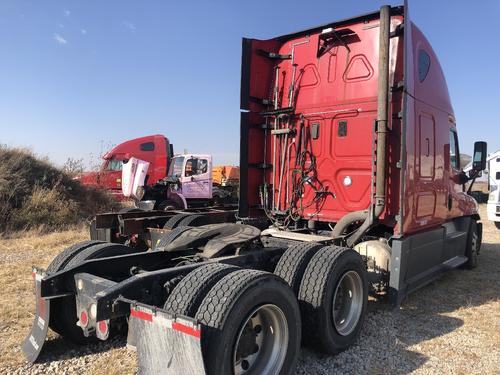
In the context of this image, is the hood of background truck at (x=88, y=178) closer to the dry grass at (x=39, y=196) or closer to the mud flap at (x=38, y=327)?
the dry grass at (x=39, y=196)

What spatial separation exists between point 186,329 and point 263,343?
881 millimetres

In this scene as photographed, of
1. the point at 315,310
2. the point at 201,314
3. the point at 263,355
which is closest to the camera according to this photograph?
the point at 201,314

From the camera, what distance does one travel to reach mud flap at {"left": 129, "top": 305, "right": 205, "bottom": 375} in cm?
→ 248

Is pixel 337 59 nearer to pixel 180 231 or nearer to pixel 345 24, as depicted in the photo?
pixel 345 24

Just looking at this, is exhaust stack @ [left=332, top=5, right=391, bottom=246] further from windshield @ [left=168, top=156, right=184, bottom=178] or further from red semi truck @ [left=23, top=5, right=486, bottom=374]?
windshield @ [left=168, top=156, right=184, bottom=178]

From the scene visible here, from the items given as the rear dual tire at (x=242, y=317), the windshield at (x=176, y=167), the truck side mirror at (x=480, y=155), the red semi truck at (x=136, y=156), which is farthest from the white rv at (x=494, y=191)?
the rear dual tire at (x=242, y=317)

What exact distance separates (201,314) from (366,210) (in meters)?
3.06

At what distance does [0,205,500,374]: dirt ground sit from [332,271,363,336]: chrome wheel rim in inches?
9.2

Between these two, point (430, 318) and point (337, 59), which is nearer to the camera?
point (430, 318)

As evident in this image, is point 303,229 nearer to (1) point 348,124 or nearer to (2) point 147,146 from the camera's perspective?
(1) point 348,124

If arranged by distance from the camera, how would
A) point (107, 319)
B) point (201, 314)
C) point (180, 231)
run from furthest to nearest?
1. point (180, 231)
2. point (107, 319)
3. point (201, 314)

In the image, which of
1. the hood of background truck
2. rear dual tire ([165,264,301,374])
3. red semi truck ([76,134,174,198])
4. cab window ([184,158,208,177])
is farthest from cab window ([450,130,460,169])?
the hood of background truck

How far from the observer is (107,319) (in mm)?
2898

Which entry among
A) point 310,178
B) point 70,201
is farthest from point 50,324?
point 70,201
